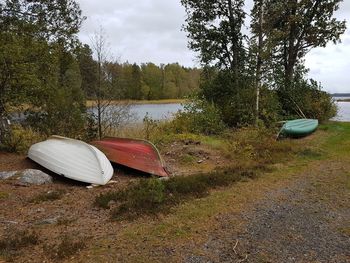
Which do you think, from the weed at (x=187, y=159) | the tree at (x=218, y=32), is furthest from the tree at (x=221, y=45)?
the weed at (x=187, y=159)

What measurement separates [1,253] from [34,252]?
296mm

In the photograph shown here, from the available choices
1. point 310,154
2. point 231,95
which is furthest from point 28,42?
point 231,95

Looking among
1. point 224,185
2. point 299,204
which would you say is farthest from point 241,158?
point 299,204

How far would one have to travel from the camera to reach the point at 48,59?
25.2ft

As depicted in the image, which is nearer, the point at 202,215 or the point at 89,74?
the point at 202,215

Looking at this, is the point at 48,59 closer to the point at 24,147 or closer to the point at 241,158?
the point at 24,147

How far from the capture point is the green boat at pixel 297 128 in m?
11.4

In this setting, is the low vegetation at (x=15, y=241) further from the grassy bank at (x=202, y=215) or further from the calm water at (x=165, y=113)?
the calm water at (x=165, y=113)

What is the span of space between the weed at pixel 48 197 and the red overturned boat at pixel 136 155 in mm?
1556

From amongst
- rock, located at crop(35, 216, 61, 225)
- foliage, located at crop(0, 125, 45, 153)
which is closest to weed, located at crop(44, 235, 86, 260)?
rock, located at crop(35, 216, 61, 225)

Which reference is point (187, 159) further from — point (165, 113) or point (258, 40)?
point (165, 113)

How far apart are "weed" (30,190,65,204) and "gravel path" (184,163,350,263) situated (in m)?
Answer: 2.43

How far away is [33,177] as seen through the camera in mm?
5875

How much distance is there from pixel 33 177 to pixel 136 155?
192 cm
